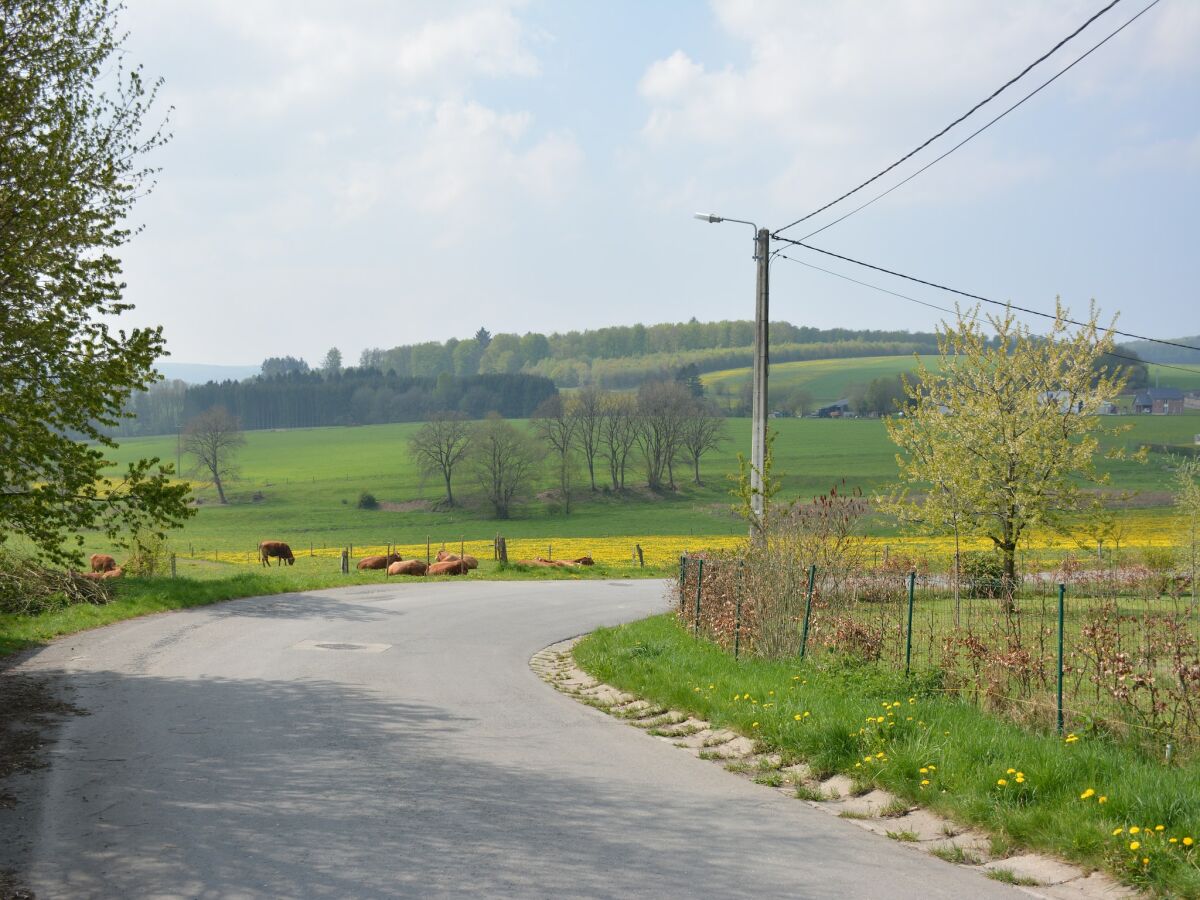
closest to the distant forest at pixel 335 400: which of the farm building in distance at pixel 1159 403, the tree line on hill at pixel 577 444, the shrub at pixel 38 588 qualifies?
the tree line on hill at pixel 577 444

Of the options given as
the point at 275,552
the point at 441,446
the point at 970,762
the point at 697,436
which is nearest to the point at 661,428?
the point at 697,436

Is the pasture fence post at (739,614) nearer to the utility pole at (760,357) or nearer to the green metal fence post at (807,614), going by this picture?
the green metal fence post at (807,614)

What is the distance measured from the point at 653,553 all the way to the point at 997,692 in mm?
46250

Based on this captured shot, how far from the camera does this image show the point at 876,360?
168250 mm

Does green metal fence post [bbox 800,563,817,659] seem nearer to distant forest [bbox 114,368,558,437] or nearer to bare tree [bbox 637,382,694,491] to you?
bare tree [bbox 637,382,694,491]

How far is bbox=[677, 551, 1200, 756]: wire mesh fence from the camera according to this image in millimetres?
9141

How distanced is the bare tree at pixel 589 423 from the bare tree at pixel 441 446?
11134 mm

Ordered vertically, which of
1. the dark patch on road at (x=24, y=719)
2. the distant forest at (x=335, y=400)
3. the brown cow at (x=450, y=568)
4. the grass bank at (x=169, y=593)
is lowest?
the brown cow at (x=450, y=568)

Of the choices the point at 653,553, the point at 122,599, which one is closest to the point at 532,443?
the point at 653,553

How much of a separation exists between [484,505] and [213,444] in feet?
90.5

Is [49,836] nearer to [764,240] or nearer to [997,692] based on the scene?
[997,692]

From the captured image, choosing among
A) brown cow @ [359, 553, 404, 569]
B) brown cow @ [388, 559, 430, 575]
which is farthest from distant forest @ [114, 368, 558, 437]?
brown cow @ [388, 559, 430, 575]

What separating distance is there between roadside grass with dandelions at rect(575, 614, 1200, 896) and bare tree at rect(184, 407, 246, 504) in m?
89.6

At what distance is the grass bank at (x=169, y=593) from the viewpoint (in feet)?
63.2
